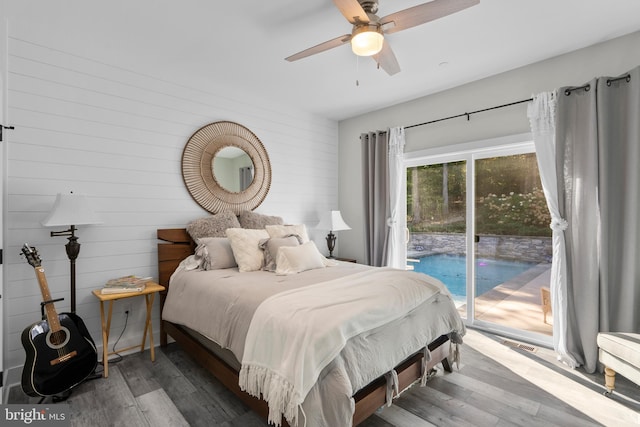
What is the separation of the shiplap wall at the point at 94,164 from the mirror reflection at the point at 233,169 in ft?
1.27

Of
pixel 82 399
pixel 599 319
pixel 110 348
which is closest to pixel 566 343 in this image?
pixel 599 319

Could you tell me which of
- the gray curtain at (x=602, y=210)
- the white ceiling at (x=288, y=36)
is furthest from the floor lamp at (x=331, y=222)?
the gray curtain at (x=602, y=210)

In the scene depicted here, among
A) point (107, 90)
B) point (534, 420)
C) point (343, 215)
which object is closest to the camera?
point (534, 420)

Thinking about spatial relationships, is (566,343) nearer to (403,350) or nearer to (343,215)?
(403,350)

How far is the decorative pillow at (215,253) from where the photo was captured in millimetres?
2912

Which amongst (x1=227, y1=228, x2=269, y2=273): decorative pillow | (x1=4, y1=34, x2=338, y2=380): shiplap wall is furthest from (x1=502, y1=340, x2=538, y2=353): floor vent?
(x1=4, y1=34, x2=338, y2=380): shiplap wall

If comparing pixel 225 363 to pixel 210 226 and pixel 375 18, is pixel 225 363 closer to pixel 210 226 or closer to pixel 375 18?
pixel 210 226

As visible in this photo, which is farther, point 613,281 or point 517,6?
point 613,281

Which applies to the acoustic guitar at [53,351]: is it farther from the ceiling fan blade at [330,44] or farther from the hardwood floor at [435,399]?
the ceiling fan blade at [330,44]

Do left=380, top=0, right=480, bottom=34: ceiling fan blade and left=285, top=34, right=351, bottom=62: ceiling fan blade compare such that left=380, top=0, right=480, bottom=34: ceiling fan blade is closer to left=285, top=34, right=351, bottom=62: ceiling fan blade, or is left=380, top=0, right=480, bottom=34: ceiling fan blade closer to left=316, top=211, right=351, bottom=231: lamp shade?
left=285, top=34, right=351, bottom=62: ceiling fan blade

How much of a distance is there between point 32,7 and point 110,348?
2.78 metres

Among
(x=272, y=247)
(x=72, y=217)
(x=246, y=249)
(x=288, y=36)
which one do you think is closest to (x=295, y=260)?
(x=272, y=247)

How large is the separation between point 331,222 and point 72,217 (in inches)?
110

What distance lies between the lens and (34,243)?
250cm
